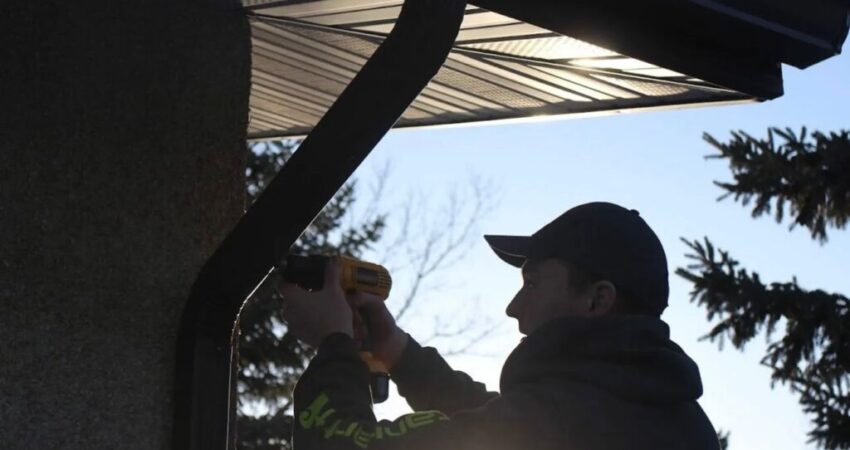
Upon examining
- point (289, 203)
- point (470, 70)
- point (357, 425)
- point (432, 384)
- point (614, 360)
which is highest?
point (470, 70)

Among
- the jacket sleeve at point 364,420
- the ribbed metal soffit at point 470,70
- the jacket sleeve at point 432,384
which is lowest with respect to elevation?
the jacket sleeve at point 364,420

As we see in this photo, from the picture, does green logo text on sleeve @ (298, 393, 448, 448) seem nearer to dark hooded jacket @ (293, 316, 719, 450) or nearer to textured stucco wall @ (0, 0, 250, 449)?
dark hooded jacket @ (293, 316, 719, 450)

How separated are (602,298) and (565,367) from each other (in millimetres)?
277

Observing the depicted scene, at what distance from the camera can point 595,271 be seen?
9.21ft

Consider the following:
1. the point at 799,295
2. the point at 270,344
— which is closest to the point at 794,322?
the point at 799,295

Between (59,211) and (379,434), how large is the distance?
927 mm

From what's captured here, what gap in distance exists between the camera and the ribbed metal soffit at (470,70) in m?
3.60

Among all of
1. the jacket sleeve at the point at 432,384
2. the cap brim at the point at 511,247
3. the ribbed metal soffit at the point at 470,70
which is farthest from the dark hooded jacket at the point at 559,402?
the ribbed metal soffit at the point at 470,70

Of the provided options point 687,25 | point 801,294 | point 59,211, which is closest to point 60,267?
point 59,211

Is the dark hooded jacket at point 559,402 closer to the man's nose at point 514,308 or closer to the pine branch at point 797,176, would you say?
the man's nose at point 514,308

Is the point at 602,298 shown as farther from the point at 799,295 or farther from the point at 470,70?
the point at 799,295

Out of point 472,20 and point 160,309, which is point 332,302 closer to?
point 160,309

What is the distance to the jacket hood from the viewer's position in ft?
8.41

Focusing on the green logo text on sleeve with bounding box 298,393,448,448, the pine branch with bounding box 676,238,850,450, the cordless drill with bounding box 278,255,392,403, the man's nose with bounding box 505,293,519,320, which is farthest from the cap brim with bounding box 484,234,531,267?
the pine branch with bounding box 676,238,850,450
